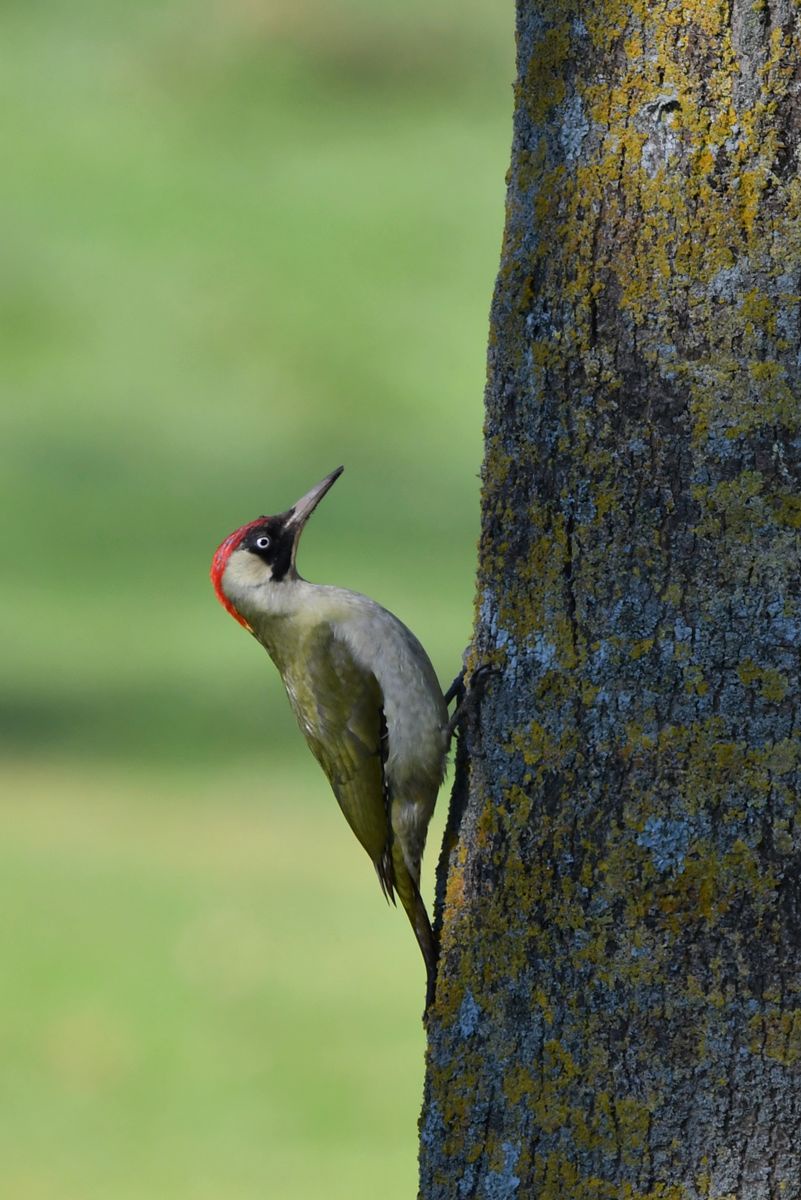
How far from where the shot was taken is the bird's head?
16.6 feet

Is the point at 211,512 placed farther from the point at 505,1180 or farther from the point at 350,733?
the point at 505,1180

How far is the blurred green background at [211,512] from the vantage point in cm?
809

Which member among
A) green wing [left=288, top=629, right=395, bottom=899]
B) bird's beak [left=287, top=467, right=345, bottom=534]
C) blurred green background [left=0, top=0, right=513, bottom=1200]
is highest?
blurred green background [left=0, top=0, right=513, bottom=1200]

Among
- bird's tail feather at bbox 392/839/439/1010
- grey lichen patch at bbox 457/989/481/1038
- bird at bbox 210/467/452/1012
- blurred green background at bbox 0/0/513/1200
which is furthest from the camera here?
blurred green background at bbox 0/0/513/1200

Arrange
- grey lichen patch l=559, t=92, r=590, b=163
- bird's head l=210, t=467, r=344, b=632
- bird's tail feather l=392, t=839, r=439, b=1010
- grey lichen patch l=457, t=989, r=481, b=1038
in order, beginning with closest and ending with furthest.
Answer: grey lichen patch l=559, t=92, r=590, b=163, grey lichen patch l=457, t=989, r=481, b=1038, bird's tail feather l=392, t=839, r=439, b=1010, bird's head l=210, t=467, r=344, b=632

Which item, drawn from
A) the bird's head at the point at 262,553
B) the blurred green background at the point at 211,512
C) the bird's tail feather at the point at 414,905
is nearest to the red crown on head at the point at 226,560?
the bird's head at the point at 262,553

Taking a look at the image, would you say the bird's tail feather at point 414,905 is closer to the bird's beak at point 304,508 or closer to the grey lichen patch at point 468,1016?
the grey lichen patch at point 468,1016

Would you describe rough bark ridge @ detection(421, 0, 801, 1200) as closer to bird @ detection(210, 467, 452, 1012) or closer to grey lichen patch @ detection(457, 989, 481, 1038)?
grey lichen patch @ detection(457, 989, 481, 1038)

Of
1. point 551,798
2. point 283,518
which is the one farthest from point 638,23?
point 283,518

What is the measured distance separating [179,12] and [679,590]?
2192 centimetres

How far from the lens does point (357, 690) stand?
4.75 meters

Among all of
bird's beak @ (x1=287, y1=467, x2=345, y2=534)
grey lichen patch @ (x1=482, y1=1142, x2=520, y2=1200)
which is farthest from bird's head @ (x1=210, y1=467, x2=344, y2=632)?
grey lichen patch @ (x1=482, y1=1142, x2=520, y2=1200)

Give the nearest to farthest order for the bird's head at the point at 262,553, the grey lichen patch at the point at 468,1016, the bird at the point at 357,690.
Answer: the grey lichen patch at the point at 468,1016 < the bird at the point at 357,690 < the bird's head at the point at 262,553

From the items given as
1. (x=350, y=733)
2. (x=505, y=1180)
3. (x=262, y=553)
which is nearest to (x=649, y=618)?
(x=505, y=1180)
